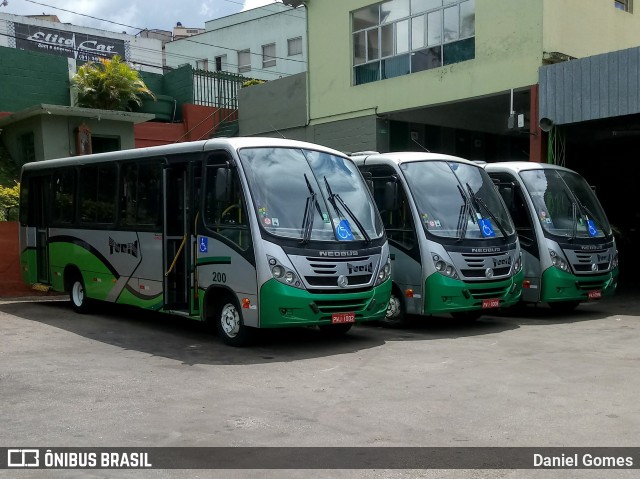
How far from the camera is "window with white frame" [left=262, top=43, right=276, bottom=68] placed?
4147 centimetres

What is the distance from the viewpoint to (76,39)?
4641cm

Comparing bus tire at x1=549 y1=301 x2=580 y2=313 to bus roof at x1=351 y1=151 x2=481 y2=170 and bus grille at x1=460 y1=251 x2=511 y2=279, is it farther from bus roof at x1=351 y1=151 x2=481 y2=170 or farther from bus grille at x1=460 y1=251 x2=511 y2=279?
bus roof at x1=351 y1=151 x2=481 y2=170

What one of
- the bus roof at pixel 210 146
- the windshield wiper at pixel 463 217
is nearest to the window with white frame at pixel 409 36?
the windshield wiper at pixel 463 217

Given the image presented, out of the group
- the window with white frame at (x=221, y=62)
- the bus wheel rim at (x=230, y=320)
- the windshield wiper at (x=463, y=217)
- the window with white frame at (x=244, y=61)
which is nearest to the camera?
the bus wheel rim at (x=230, y=320)

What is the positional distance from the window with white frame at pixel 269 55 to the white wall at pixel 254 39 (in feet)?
0.57

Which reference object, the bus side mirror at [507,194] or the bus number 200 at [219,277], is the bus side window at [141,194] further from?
the bus side mirror at [507,194]

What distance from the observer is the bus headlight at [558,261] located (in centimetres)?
1261

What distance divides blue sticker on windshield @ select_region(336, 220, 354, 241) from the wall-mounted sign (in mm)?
37892

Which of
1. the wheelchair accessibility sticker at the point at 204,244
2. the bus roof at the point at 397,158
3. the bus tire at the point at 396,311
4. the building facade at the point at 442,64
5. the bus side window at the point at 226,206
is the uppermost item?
the building facade at the point at 442,64

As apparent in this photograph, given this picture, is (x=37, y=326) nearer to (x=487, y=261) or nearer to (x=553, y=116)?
(x=487, y=261)

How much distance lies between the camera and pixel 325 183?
33.3ft

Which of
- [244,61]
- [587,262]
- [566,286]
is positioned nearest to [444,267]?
[566,286]

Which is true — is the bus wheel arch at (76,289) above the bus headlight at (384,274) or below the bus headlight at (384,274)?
below

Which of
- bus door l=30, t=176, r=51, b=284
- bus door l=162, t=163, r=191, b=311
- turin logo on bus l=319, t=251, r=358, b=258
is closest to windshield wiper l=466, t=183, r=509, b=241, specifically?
turin logo on bus l=319, t=251, r=358, b=258
